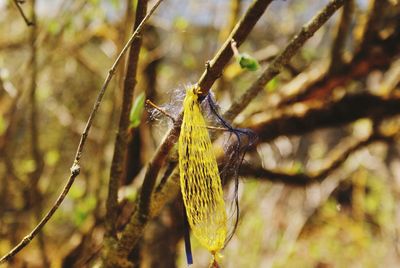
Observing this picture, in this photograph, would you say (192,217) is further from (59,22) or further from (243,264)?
(243,264)

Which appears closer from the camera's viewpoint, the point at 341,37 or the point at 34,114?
the point at 34,114

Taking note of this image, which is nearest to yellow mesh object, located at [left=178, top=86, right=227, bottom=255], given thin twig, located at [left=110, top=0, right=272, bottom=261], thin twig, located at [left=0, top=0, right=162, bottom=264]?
thin twig, located at [left=110, top=0, right=272, bottom=261]

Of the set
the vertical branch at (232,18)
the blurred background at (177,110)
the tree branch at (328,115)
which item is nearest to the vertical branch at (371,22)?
Result: the blurred background at (177,110)

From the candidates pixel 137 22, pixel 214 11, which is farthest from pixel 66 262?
pixel 214 11

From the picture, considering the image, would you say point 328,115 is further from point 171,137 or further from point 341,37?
point 171,137

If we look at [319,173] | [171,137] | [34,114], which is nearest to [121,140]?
[171,137]
